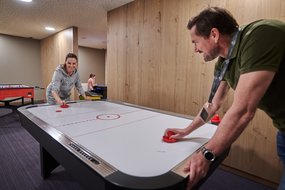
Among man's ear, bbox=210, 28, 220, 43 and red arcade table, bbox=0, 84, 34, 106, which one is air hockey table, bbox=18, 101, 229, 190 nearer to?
man's ear, bbox=210, 28, 220, 43

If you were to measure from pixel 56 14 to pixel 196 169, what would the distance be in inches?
166

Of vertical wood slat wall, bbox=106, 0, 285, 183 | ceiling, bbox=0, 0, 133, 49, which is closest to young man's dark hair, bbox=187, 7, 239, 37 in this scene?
vertical wood slat wall, bbox=106, 0, 285, 183

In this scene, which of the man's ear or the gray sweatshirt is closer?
the man's ear

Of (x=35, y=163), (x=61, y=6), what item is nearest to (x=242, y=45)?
(x=35, y=163)

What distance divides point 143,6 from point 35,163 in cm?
266

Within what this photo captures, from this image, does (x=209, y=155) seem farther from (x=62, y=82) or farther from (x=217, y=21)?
(x=62, y=82)

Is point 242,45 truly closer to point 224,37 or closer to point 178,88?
point 224,37

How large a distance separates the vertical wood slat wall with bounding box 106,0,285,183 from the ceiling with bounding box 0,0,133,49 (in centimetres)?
37

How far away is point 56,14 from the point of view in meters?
3.80

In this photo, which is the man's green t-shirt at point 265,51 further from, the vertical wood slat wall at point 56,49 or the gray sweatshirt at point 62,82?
the vertical wood slat wall at point 56,49

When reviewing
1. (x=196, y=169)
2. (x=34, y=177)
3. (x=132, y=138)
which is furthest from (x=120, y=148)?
(x=34, y=177)

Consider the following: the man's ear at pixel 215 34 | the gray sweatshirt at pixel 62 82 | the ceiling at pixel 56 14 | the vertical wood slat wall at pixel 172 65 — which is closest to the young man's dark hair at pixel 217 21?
the man's ear at pixel 215 34

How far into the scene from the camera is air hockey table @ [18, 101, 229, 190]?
645 mm

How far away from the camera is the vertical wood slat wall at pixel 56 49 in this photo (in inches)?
186
